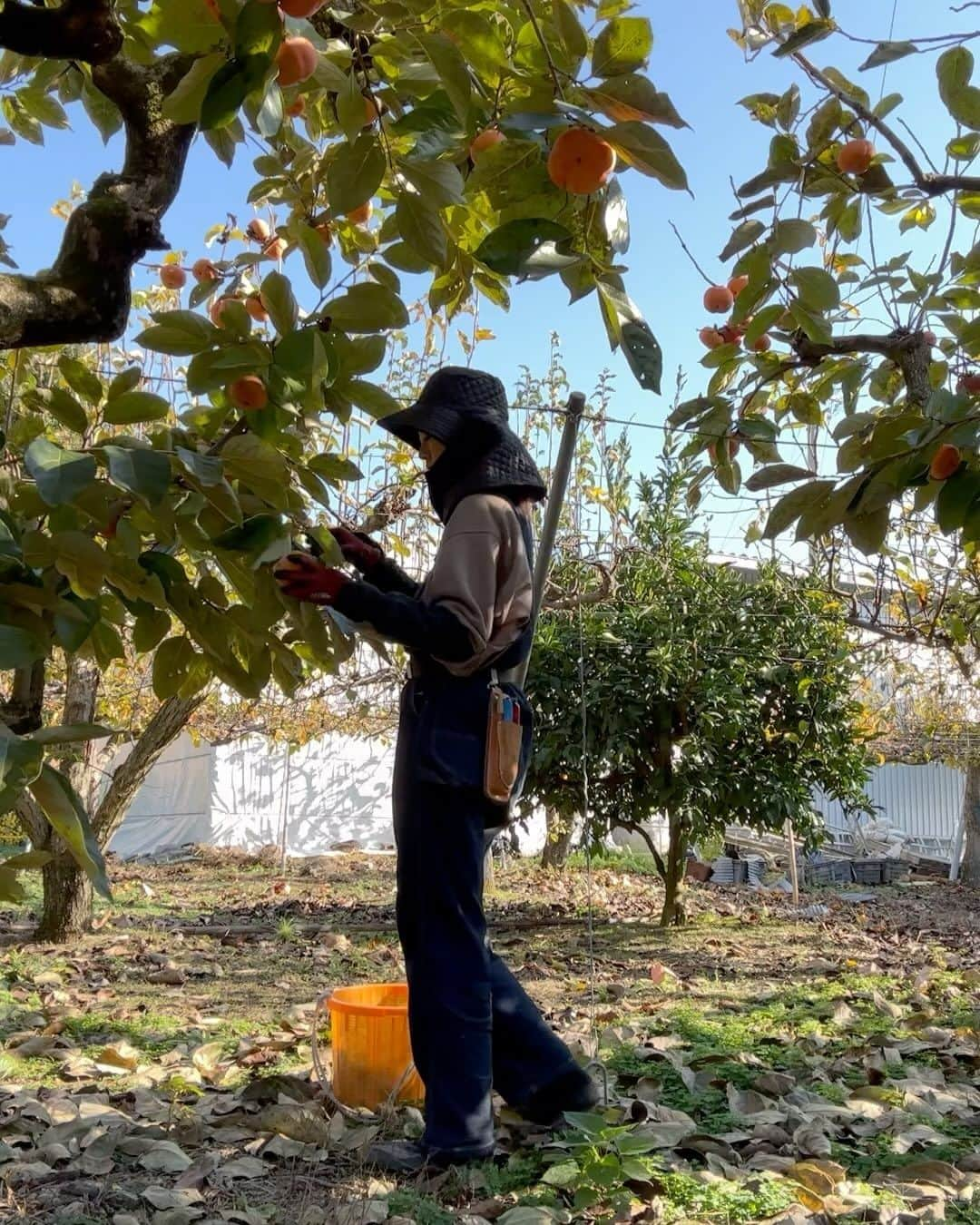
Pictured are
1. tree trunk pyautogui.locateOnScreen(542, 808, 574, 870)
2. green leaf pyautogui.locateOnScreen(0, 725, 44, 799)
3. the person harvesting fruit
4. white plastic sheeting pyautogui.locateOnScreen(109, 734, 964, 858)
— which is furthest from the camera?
white plastic sheeting pyautogui.locateOnScreen(109, 734, 964, 858)

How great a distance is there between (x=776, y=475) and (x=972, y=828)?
1070 cm

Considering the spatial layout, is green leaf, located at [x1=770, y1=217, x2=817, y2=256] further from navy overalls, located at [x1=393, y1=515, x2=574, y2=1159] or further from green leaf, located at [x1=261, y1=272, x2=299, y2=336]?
navy overalls, located at [x1=393, y1=515, x2=574, y2=1159]

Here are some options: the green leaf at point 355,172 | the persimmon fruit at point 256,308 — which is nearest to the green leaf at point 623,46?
the green leaf at point 355,172

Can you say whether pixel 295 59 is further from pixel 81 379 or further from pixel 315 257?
pixel 81 379

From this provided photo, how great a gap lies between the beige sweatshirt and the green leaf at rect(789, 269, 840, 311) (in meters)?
0.69

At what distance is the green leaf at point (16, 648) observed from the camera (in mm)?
1068

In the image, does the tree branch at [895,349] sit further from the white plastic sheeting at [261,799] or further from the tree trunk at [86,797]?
the white plastic sheeting at [261,799]

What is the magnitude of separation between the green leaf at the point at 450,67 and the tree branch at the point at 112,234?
72 centimetres

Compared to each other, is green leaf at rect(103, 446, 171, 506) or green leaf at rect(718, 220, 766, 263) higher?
green leaf at rect(718, 220, 766, 263)

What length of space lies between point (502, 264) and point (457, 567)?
0.86m

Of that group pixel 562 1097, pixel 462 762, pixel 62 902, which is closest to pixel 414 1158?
pixel 562 1097

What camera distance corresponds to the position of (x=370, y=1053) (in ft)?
7.68

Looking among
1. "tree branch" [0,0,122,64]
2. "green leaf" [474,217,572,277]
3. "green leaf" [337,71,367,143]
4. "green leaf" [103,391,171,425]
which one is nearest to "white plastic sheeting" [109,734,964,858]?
"green leaf" [103,391,171,425]

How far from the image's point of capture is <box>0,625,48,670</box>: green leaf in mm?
1068
